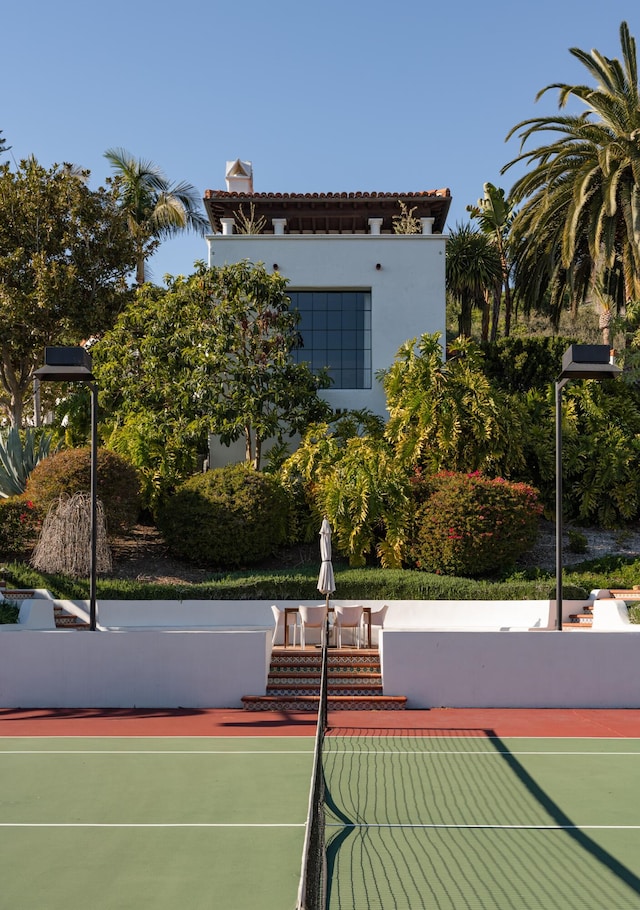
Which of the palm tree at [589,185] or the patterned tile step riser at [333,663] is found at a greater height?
the palm tree at [589,185]

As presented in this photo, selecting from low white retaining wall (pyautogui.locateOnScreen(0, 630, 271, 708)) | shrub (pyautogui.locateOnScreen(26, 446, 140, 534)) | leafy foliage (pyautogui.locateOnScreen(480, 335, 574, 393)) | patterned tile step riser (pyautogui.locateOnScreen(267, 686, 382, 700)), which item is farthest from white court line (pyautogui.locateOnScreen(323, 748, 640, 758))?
leafy foliage (pyautogui.locateOnScreen(480, 335, 574, 393))

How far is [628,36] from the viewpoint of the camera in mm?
25562

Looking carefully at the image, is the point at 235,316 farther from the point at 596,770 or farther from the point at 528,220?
the point at 596,770

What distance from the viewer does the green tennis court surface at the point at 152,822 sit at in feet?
20.6

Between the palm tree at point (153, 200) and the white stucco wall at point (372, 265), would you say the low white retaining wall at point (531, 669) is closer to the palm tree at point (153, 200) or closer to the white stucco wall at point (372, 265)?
the white stucco wall at point (372, 265)

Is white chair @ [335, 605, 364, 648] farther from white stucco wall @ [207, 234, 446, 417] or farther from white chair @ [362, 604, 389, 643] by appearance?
white stucco wall @ [207, 234, 446, 417]

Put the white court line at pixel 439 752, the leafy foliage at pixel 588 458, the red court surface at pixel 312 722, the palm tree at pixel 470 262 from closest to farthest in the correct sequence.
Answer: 1. the white court line at pixel 439 752
2. the red court surface at pixel 312 722
3. the leafy foliage at pixel 588 458
4. the palm tree at pixel 470 262

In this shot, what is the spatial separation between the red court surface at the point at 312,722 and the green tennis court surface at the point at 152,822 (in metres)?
0.63

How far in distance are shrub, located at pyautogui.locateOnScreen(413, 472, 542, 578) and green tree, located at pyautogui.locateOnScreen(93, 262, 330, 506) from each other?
4.72 m

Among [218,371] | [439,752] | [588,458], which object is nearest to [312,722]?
[439,752]

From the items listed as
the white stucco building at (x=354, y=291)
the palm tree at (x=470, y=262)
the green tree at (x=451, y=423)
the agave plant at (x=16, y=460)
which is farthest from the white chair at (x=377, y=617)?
the palm tree at (x=470, y=262)

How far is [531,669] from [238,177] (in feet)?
60.9

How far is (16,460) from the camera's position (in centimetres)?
2042

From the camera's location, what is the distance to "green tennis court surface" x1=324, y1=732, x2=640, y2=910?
628 centimetres
